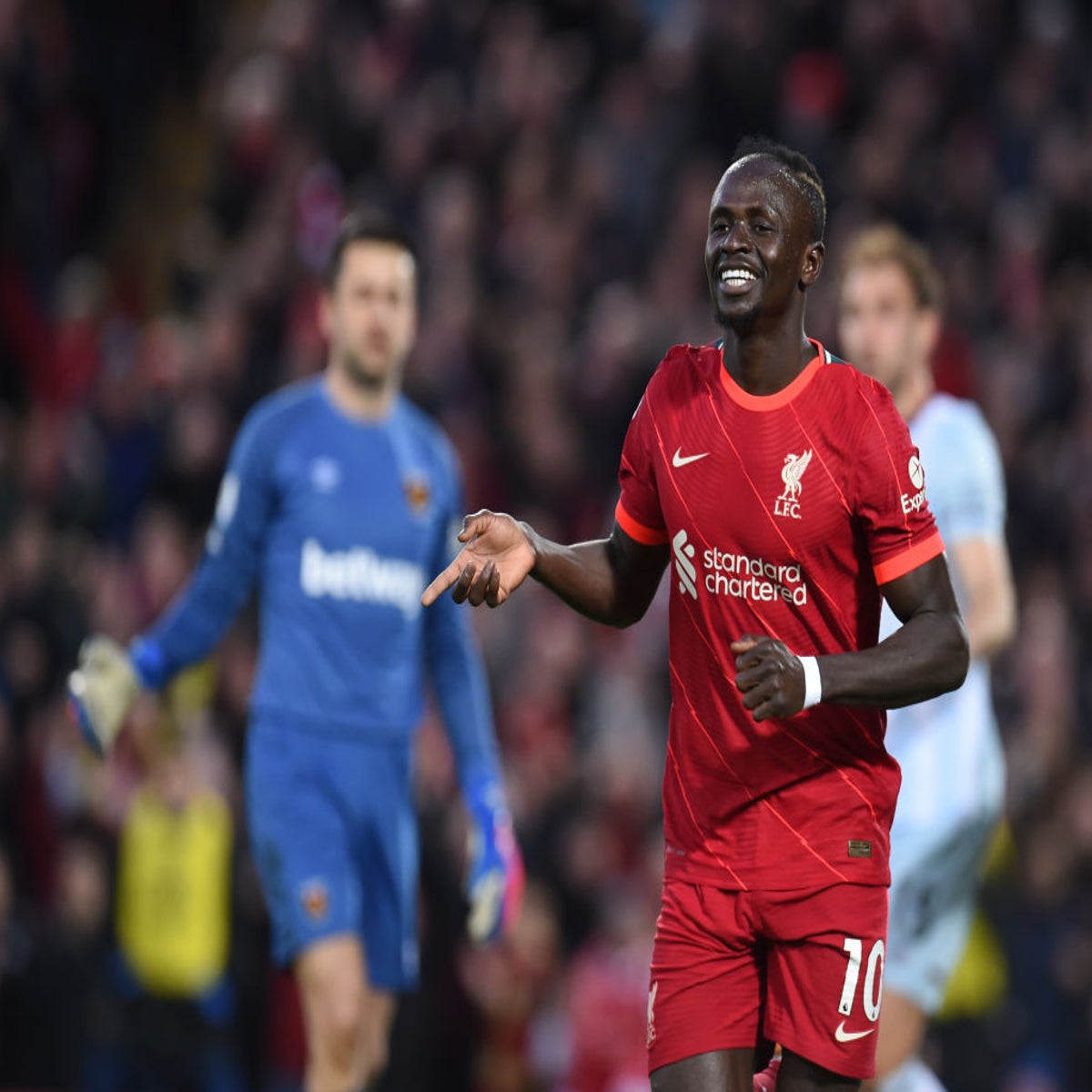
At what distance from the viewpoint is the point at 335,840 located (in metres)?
6.36

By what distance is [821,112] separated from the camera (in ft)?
37.6

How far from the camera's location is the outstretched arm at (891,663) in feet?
12.9

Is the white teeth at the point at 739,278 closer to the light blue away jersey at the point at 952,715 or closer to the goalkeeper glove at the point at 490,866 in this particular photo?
the light blue away jersey at the point at 952,715

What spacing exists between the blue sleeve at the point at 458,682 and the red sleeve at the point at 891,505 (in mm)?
2690

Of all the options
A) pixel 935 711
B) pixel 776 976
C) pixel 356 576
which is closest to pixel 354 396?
pixel 356 576

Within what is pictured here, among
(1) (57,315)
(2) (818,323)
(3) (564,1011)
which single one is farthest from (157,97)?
(3) (564,1011)

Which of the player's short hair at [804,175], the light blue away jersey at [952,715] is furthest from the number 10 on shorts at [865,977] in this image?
the light blue away jersey at [952,715]

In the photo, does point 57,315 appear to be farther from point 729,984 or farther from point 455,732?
point 729,984

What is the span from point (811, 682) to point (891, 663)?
0.21 metres

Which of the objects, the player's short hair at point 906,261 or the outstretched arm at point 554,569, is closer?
the outstretched arm at point 554,569

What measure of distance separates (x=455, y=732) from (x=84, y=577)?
533 centimetres

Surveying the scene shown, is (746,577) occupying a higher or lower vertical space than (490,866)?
higher

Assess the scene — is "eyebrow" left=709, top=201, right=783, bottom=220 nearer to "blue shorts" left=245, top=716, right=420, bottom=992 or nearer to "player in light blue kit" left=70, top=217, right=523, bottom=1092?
"player in light blue kit" left=70, top=217, right=523, bottom=1092

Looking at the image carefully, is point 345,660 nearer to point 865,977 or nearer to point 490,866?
point 490,866
